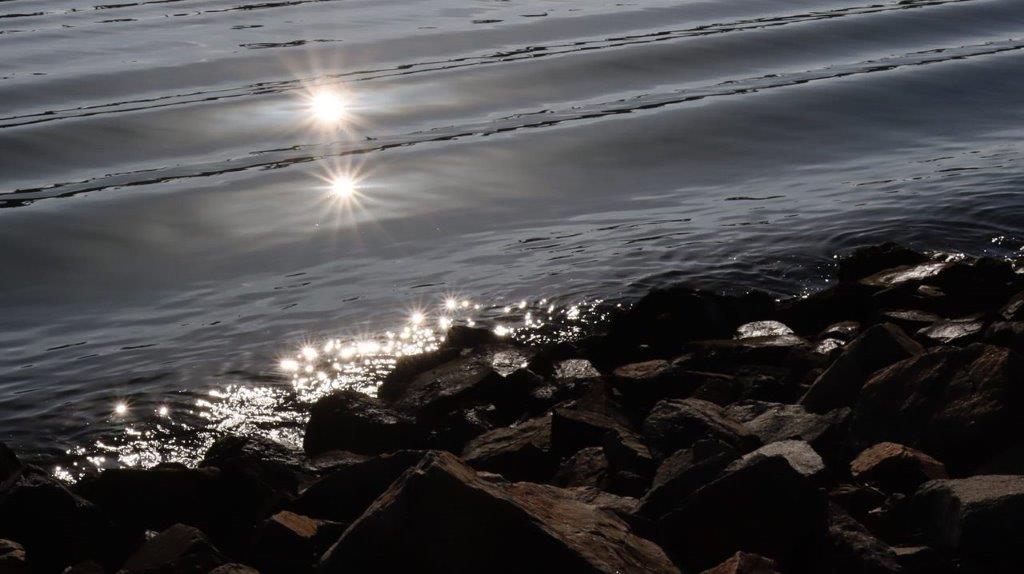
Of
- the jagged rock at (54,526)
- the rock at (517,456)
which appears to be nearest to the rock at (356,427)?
the rock at (517,456)

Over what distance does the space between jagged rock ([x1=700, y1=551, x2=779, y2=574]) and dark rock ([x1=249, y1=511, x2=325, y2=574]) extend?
2088 mm

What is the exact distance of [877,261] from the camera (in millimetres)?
11695

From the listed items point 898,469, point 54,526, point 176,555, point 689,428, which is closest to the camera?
point 176,555

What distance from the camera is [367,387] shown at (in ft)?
34.4

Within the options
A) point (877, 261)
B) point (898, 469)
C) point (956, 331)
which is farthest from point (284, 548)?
point (877, 261)

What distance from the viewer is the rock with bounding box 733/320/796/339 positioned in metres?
10.2

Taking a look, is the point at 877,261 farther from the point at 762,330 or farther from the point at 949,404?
the point at 949,404

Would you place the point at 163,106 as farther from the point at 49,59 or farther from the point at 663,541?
the point at 663,541

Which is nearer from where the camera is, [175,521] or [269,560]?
[269,560]

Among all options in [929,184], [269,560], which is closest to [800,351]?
[269,560]

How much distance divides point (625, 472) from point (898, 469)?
1485 mm

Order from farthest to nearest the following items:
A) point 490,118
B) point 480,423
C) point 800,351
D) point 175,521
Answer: point 490,118
point 800,351
point 480,423
point 175,521

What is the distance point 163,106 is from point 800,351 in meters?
17.4

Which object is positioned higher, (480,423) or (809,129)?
(809,129)
